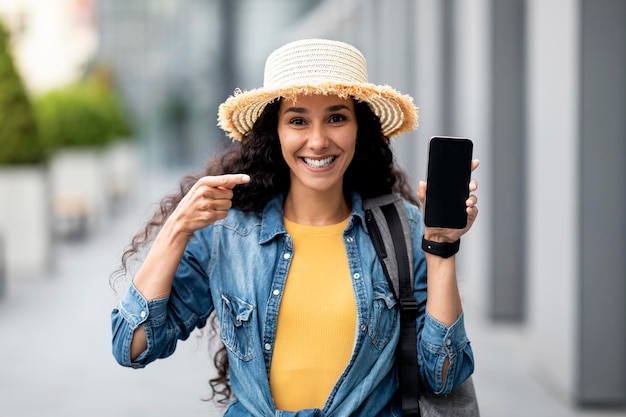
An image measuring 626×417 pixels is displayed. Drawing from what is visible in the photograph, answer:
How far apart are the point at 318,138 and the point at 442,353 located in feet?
2.13

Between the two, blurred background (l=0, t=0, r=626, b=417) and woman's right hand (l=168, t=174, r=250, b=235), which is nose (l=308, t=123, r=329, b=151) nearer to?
woman's right hand (l=168, t=174, r=250, b=235)

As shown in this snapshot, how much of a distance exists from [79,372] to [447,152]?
16.3ft

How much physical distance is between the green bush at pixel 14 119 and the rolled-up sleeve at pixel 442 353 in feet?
30.5

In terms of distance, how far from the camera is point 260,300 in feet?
7.99

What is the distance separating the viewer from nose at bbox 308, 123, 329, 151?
2.43m

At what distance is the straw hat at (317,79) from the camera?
240cm

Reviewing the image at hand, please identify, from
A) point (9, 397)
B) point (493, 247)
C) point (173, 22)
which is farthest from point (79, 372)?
point (173, 22)

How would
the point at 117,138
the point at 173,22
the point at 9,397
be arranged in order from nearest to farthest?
the point at 9,397 → the point at 117,138 → the point at 173,22

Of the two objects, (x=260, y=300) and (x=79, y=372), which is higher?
(x=260, y=300)

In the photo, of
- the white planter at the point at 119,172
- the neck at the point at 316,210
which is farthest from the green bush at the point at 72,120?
the neck at the point at 316,210

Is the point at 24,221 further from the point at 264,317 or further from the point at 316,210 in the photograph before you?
the point at 264,317

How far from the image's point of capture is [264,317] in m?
2.42

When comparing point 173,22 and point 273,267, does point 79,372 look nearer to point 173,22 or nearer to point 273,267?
point 273,267

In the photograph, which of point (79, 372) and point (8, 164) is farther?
point (8, 164)
